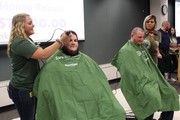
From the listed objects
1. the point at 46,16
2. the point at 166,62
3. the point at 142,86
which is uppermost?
the point at 46,16

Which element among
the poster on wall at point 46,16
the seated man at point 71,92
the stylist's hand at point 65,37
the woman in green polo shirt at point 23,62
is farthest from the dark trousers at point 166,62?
the woman in green polo shirt at point 23,62

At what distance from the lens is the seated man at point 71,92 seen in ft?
6.50

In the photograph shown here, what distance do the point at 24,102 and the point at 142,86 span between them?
1169 mm

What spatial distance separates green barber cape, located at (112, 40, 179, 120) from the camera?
258cm

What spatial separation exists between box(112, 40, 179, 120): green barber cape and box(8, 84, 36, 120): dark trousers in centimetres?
104

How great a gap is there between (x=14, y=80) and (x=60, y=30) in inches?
103

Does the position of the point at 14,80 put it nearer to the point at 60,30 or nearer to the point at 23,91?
the point at 23,91

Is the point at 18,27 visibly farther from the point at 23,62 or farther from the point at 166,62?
the point at 166,62

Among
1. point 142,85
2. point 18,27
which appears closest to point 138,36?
point 142,85

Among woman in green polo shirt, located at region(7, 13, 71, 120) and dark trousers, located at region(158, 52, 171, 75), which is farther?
dark trousers, located at region(158, 52, 171, 75)

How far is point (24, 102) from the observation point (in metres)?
1.99

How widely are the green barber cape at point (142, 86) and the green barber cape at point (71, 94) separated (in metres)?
0.58

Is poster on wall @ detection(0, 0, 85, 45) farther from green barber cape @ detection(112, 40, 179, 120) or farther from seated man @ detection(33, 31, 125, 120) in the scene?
seated man @ detection(33, 31, 125, 120)

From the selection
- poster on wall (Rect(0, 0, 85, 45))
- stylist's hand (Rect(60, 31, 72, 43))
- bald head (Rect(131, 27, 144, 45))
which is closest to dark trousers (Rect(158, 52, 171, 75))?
poster on wall (Rect(0, 0, 85, 45))
